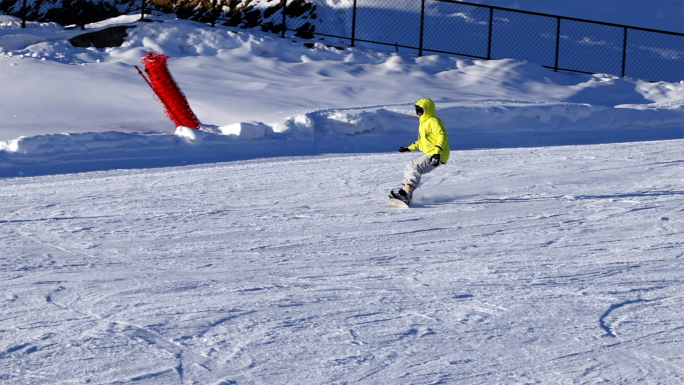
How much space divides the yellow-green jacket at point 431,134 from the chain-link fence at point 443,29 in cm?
1365

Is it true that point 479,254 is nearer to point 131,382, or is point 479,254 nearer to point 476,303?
point 476,303

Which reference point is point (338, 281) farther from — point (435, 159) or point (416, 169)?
point (416, 169)

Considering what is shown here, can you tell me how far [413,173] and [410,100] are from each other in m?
8.10

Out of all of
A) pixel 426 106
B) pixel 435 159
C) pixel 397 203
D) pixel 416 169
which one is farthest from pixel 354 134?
pixel 435 159

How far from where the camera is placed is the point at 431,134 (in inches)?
292

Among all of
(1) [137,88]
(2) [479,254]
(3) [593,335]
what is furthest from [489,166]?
(1) [137,88]

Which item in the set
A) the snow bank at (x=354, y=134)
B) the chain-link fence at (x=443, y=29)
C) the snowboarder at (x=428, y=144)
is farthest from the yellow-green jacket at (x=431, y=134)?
the chain-link fence at (x=443, y=29)

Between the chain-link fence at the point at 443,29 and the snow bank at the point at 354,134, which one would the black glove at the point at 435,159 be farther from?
the chain-link fence at the point at 443,29

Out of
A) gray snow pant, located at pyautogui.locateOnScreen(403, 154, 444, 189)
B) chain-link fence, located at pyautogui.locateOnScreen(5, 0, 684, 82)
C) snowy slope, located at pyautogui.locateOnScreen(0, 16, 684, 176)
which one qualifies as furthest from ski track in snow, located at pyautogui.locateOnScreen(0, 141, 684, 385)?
chain-link fence, located at pyautogui.locateOnScreen(5, 0, 684, 82)

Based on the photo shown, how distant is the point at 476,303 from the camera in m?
4.83

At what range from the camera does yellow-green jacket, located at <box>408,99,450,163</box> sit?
289 inches

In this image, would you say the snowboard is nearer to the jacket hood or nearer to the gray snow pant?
the gray snow pant

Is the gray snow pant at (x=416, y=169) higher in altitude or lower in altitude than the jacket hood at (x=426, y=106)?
lower

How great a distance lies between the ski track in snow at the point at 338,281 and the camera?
3.93m
